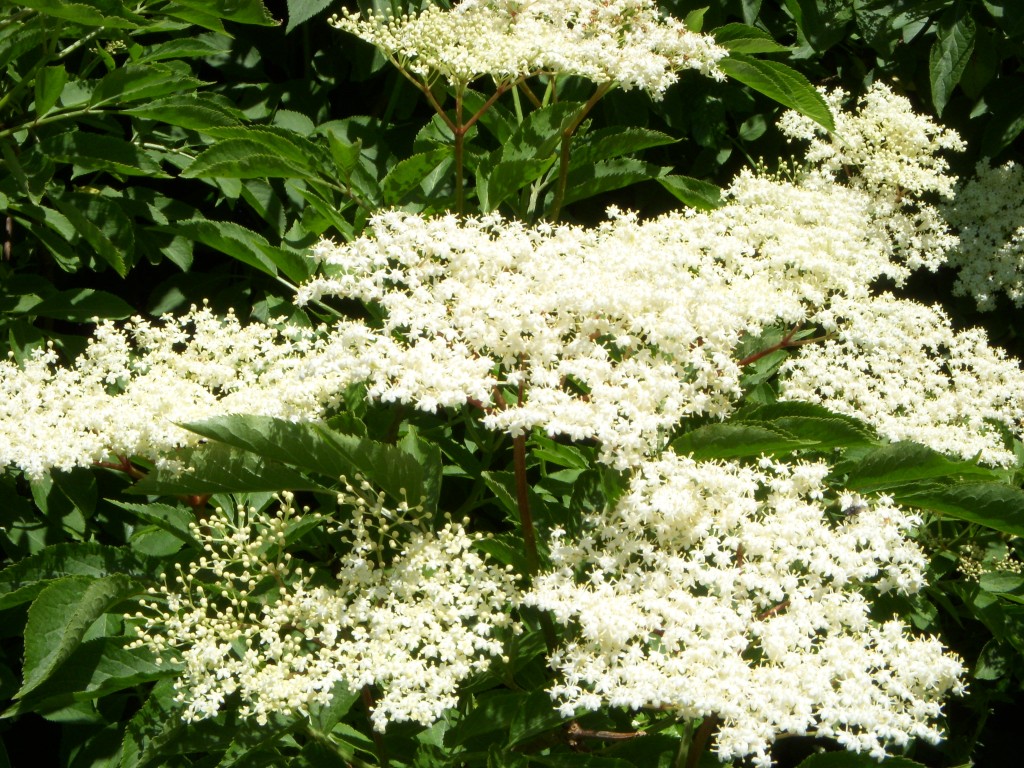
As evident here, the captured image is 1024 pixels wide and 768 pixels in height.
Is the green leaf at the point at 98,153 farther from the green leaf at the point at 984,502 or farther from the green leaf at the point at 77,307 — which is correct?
the green leaf at the point at 984,502

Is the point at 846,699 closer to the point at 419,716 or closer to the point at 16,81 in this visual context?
the point at 419,716

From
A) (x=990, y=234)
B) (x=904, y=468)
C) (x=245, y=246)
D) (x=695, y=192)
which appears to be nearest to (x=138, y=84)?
(x=245, y=246)

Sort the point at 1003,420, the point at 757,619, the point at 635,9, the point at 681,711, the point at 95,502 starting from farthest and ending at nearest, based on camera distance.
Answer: the point at 1003,420 < the point at 635,9 < the point at 95,502 < the point at 757,619 < the point at 681,711

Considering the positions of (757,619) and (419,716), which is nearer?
(419,716)

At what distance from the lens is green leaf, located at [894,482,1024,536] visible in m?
1.89

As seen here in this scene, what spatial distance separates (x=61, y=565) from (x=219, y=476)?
37 cm

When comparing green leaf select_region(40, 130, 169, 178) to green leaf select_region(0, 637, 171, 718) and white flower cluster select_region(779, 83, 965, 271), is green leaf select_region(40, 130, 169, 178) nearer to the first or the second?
green leaf select_region(0, 637, 171, 718)

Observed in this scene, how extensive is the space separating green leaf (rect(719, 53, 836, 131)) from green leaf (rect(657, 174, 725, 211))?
0.28 m

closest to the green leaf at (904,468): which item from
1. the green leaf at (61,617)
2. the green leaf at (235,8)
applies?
the green leaf at (61,617)

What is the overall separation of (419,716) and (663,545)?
1.60 feet

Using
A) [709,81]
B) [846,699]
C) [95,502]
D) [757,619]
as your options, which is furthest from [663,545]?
[709,81]

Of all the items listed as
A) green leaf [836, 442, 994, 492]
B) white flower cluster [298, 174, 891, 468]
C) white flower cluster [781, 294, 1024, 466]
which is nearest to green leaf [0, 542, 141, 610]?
white flower cluster [298, 174, 891, 468]

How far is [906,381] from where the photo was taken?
8.40ft

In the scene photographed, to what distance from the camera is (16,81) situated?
244cm
